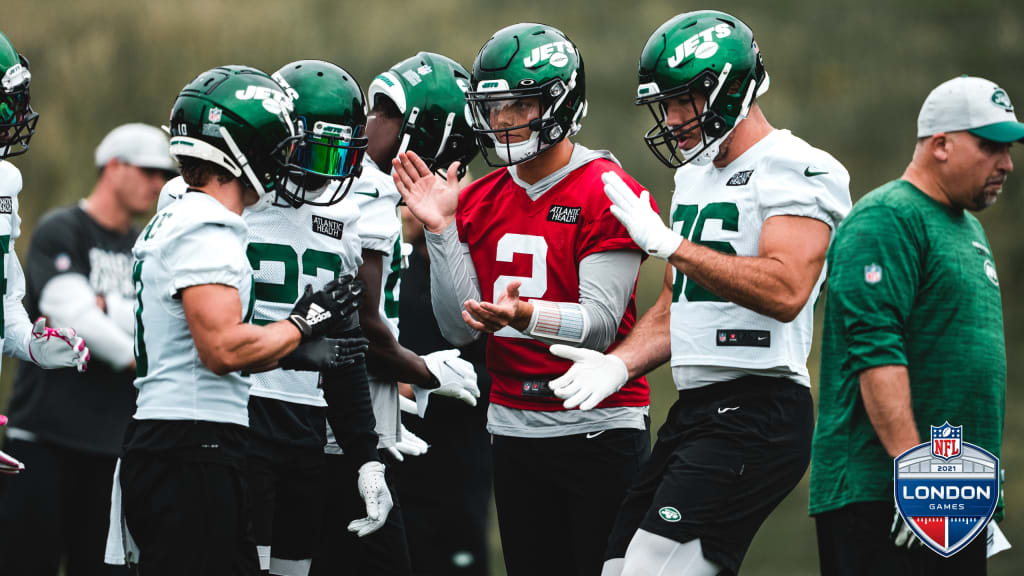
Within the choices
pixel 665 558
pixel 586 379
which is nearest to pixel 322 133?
pixel 586 379

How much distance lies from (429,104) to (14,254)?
1.49 metres

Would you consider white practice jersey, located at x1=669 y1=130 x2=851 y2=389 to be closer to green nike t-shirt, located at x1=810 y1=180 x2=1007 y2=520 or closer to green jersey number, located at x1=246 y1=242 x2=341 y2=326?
green nike t-shirt, located at x1=810 y1=180 x2=1007 y2=520

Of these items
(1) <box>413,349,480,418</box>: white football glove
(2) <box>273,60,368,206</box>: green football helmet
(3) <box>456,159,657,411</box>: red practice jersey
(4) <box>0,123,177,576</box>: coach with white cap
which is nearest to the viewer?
(2) <box>273,60,368,206</box>: green football helmet

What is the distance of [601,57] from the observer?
1020 centimetres

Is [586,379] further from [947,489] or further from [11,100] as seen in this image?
[11,100]

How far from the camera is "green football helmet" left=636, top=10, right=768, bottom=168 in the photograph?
348 cm

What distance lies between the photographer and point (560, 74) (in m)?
3.69

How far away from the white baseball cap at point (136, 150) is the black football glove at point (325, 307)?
2.32 m

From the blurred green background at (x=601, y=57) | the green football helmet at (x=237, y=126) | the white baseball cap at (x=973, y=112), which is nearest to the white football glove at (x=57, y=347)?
the green football helmet at (x=237, y=126)

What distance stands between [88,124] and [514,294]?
7064 millimetres

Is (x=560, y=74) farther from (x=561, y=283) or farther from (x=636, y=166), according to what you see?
(x=636, y=166)

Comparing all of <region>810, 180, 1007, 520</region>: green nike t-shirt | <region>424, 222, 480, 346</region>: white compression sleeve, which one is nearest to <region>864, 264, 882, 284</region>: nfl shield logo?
<region>810, 180, 1007, 520</region>: green nike t-shirt

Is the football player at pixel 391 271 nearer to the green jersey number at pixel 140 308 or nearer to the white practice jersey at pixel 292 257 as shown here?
the white practice jersey at pixel 292 257

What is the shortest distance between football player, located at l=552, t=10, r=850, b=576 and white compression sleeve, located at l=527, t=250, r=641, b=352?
88 millimetres
